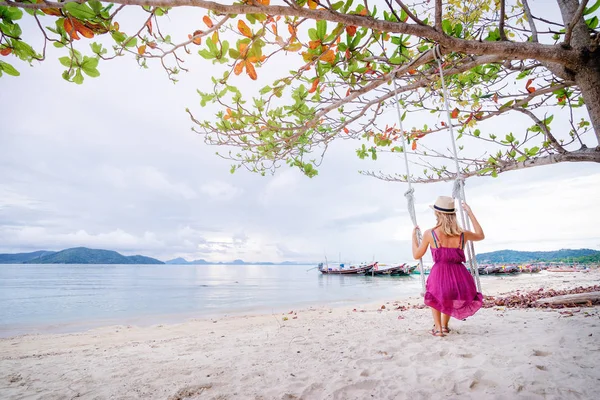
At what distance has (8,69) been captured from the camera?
1.31 m

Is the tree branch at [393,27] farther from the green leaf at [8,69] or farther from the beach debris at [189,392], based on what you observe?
the beach debris at [189,392]

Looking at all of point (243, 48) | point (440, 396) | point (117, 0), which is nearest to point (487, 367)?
point (440, 396)

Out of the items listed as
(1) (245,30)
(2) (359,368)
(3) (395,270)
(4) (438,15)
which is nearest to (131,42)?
(1) (245,30)

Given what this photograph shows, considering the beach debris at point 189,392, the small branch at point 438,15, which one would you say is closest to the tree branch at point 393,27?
the small branch at point 438,15

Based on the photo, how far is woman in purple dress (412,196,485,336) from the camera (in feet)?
8.43

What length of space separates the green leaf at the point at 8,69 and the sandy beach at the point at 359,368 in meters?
2.15

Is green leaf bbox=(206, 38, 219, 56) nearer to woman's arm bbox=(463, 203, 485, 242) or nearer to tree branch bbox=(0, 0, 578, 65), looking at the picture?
tree branch bbox=(0, 0, 578, 65)

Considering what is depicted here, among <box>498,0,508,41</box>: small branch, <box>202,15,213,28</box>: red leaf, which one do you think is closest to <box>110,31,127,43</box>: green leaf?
<box>202,15,213,28</box>: red leaf

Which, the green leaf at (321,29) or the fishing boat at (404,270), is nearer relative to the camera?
the green leaf at (321,29)

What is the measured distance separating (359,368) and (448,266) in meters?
1.30

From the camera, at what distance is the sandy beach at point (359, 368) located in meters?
1.75

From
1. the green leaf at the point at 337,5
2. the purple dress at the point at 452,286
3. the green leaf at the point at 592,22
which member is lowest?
the purple dress at the point at 452,286

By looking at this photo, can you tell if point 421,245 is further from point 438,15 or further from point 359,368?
point 438,15

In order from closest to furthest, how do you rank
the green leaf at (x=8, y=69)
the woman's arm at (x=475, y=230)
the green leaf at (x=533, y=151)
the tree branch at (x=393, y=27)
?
the tree branch at (x=393, y=27), the green leaf at (x=8, y=69), the woman's arm at (x=475, y=230), the green leaf at (x=533, y=151)
